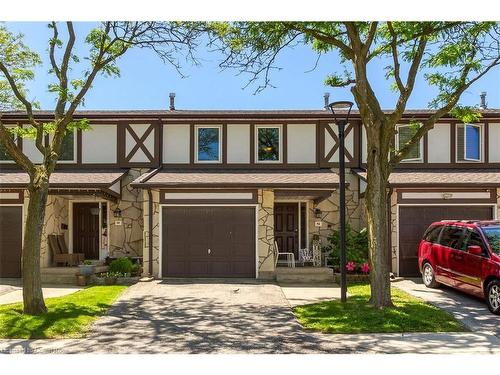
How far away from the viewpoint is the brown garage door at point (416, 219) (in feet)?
44.4

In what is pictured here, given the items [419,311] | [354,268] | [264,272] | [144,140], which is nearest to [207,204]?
[264,272]

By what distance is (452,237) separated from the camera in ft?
34.6

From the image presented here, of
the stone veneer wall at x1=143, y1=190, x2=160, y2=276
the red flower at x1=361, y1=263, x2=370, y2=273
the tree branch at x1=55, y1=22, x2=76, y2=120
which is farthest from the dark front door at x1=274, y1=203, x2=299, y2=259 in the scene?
the tree branch at x1=55, y1=22, x2=76, y2=120

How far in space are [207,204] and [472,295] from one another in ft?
26.2

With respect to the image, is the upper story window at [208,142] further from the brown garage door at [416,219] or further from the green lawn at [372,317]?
the green lawn at [372,317]

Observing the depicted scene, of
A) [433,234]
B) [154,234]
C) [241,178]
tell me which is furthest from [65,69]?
[433,234]

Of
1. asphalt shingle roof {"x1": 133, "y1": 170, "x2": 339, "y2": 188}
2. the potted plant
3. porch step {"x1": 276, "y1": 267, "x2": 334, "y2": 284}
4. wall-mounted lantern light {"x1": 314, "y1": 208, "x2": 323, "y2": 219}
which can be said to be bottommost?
porch step {"x1": 276, "y1": 267, "x2": 334, "y2": 284}

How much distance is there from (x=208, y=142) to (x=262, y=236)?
4.41 m

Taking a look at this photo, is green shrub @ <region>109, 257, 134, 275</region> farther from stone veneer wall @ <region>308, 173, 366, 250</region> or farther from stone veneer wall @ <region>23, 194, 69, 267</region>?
stone veneer wall @ <region>308, 173, 366, 250</region>

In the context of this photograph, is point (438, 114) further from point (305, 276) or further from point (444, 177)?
point (305, 276)

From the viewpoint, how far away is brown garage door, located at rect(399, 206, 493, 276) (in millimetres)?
13547

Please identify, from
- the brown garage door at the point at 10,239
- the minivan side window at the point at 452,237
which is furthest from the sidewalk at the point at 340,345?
the brown garage door at the point at 10,239

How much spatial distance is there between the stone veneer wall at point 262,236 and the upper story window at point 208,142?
9.04 ft

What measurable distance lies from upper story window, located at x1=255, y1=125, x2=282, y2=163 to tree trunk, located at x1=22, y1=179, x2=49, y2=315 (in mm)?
8662
